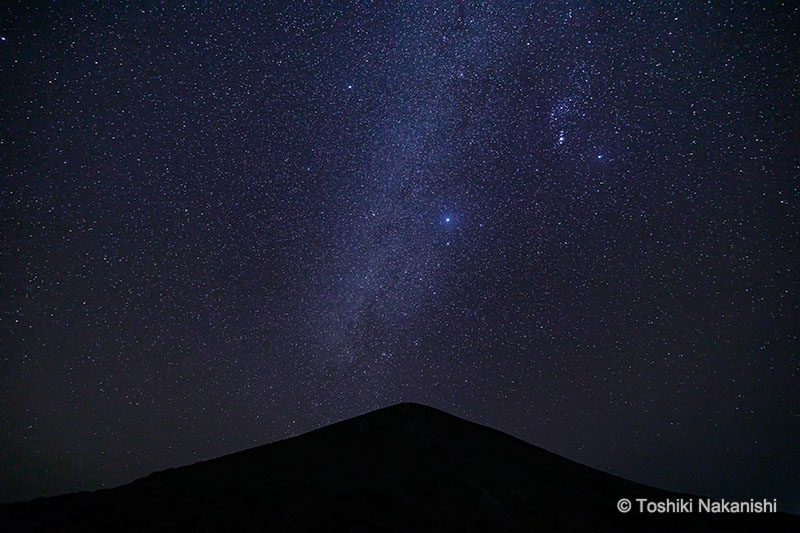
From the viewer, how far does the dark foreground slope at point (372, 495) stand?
22.0ft

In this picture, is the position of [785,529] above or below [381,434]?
below

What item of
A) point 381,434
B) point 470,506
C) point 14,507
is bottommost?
point 14,507

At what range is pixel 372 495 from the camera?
7273 millimetres

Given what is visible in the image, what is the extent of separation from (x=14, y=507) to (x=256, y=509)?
17.5 feet

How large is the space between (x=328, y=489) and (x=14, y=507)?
242 inches

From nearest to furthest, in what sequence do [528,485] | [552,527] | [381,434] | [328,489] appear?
[552,527] < [328,489] < [528,485] < [381,434]

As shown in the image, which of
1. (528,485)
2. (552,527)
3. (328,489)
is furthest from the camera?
(528,485)

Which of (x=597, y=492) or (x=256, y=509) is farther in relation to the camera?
(x=597, y=492)

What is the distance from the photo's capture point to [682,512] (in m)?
7.54

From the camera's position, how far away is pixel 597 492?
818cm

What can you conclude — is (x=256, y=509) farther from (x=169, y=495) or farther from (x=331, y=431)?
(x=331, y=431)

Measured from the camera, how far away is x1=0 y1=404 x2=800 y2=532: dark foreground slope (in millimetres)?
6719

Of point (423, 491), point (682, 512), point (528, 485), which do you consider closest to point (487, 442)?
point (528, 485)

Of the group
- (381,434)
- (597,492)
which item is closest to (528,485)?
(597,492)
